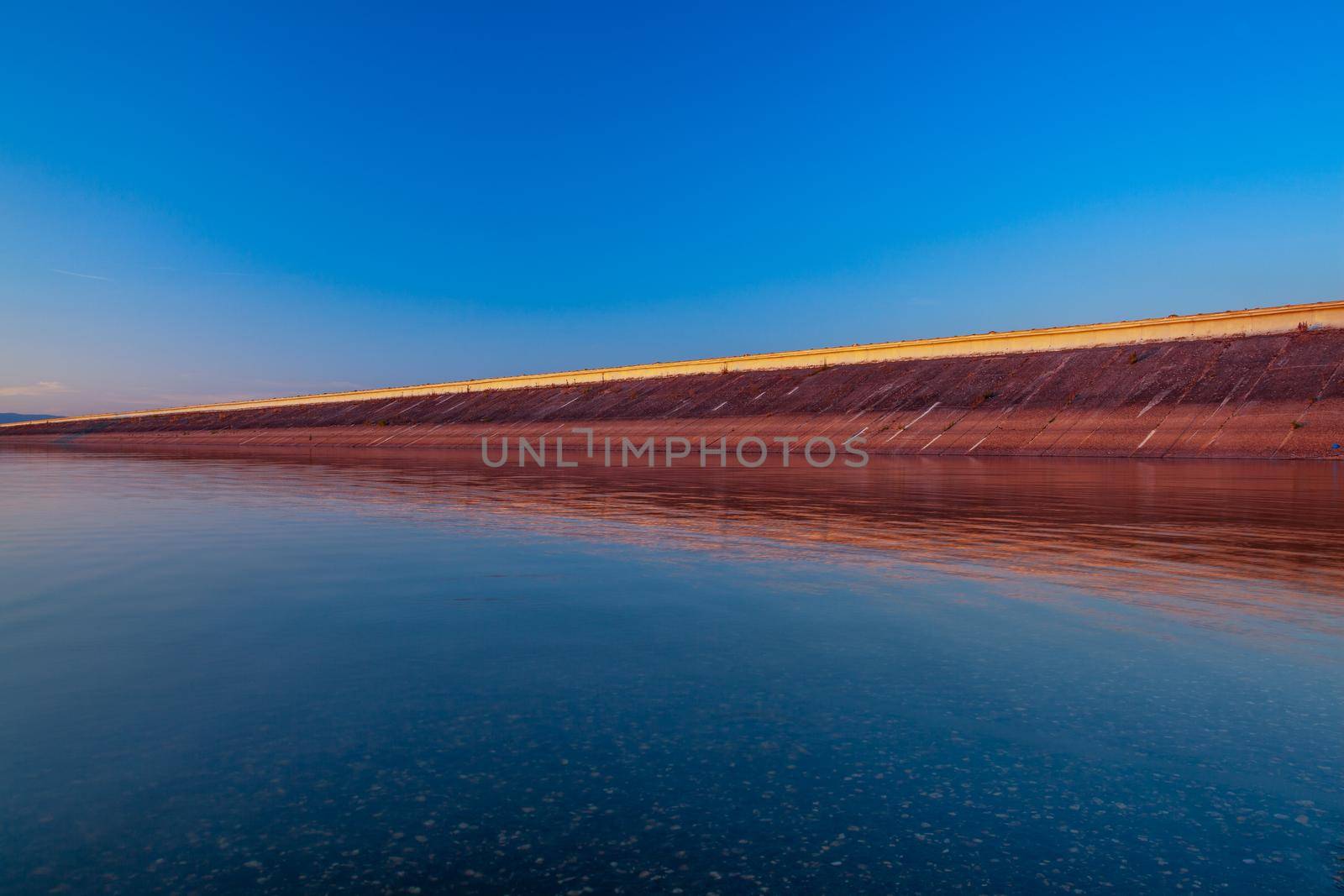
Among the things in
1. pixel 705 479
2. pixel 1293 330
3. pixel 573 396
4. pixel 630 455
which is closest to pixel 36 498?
pixel 705 479

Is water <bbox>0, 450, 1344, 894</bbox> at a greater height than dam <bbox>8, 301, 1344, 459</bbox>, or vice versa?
dam <bbox>8, 301, 1344, 459</bbox>

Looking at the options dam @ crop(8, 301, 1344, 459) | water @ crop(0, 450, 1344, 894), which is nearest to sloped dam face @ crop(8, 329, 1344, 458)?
dam @ crop(8, 301, 1344, 459)

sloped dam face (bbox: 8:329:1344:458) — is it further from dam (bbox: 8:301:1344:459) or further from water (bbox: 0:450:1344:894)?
water (bbox: 0:450:1344:894)

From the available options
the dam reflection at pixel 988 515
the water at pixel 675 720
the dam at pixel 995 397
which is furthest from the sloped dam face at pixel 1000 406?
the water at pixel 675 720

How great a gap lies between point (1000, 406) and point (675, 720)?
117ft

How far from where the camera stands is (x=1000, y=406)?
121ft

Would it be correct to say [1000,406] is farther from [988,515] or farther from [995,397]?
[988,515]

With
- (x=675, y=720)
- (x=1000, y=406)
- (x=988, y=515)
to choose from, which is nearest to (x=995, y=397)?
(x=1000, y=406)

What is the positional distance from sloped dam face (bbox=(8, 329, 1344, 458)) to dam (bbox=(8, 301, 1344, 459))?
9 centimetres

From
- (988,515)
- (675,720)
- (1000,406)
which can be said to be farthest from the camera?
(1000,406)

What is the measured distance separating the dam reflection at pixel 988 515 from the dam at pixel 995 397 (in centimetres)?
622

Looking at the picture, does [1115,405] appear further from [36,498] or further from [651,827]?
[651,827]

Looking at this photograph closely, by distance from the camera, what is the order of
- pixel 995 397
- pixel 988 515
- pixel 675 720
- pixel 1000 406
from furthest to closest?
1. pixel 995 397
2. pixel 1000 406
3. pixel 988 515
4. pixel 675 720

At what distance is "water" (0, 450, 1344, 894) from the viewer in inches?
103
